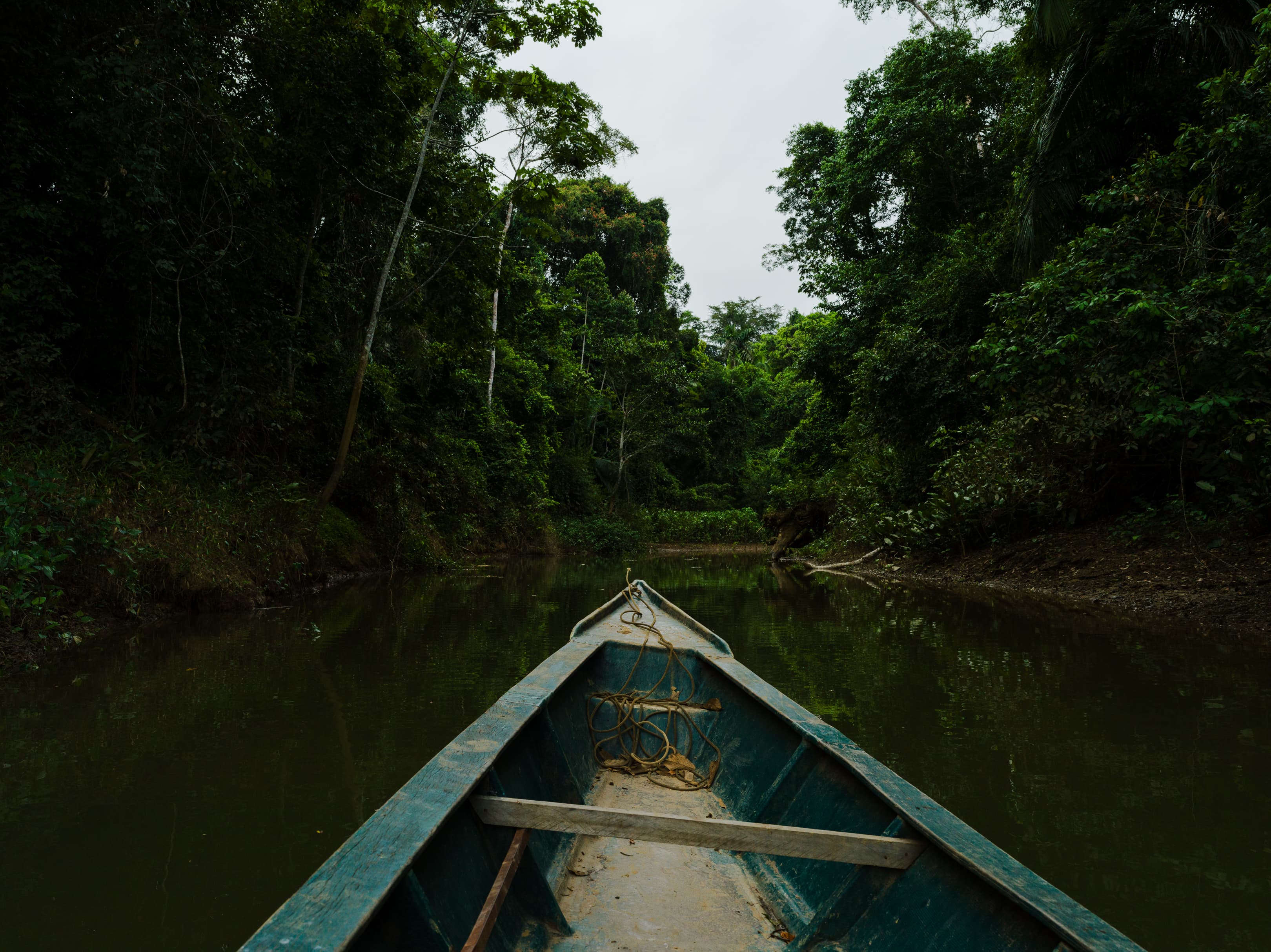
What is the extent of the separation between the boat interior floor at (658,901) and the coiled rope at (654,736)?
21.7 inches

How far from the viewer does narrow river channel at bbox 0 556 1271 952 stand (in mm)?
2148

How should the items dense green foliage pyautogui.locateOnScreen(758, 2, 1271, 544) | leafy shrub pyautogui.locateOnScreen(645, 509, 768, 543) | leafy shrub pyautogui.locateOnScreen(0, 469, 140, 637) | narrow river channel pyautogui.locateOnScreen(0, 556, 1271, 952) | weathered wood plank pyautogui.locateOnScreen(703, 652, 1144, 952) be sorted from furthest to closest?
leafy shrub pyautogui.locateOnScreen(645, 509, 768, 543) → dense green foliage pyautogui.locateOnScreen(758, 2, 1271, 544) → leafy shrub pyautogui.locateOnScreen(0, 469, 140, 637) → narrow river channel pyautogui.locateOnScreen(0, 556, 1271, 952) → weathered wood plank pyautogui.locateOnScreen(703, 652, 1144, 952)

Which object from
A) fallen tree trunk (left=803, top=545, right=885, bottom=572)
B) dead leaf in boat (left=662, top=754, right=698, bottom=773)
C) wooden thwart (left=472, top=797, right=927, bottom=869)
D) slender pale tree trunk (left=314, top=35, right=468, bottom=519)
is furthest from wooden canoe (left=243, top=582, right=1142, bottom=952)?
fallen tree trunk (left=803, top=545, right=885, bottom=572)

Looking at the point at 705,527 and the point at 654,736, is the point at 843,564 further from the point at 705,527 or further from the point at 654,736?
the point at 705,527

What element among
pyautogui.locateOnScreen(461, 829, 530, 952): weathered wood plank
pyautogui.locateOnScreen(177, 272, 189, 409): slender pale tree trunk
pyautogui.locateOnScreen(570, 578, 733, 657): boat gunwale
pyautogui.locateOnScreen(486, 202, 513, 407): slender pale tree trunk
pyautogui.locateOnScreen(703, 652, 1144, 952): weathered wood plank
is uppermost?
pyautogui.locateOnScreen(486, 202, 513, 407): slender pale tree trunk

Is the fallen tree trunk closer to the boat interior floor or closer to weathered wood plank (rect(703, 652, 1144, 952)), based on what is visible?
weathered wood plank (rect(703, 652, 1144, 952))

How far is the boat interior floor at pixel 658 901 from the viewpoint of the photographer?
1939mm

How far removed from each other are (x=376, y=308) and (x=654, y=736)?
25.9 ft

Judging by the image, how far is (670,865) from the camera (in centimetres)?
236

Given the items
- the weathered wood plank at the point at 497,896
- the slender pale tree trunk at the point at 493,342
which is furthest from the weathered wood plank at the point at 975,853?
the slender pale tree trunk at the point at 493,342

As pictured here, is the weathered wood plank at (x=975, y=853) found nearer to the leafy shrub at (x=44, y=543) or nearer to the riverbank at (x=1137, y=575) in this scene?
the leafy shrub at (x=44, y=543)

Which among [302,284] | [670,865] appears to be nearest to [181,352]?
[302,284]

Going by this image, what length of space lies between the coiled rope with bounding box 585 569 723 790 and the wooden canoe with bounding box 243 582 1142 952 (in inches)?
3.5

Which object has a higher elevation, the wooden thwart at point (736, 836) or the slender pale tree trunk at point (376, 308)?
the slender pale tree trunk at point (376, 308)
